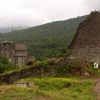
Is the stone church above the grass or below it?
above

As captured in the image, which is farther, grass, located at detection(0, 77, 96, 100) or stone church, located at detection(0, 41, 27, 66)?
stone church, located at detection(0, 41, 27, 66)

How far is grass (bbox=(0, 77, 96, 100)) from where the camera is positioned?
48.8 feet

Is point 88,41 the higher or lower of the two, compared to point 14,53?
lower

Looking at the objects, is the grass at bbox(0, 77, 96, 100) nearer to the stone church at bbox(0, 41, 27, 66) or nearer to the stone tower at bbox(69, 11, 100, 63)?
the stone tower at bbox(69, 11, 100, 63)

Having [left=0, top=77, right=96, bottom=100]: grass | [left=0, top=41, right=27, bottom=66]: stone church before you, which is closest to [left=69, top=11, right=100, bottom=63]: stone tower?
[left=0, top=77, right=96, bottom=100]: grass

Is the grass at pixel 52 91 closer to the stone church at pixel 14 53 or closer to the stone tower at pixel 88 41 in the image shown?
the stone tower at pixel 88 41

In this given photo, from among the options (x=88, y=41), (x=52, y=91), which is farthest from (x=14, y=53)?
(x=52, y=91)

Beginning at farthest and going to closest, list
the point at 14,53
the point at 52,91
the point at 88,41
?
1. the point at 14,53
2. the point at 88,41
3. the point at 52,91

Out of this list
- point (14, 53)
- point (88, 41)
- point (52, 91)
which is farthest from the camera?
point (14, 53)

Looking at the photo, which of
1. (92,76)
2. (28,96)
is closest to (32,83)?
(92,76)

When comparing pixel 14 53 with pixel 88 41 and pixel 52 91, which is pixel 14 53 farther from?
pixel 52 91

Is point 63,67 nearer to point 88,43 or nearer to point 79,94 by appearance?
point 88,43

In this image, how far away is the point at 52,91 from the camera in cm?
1852

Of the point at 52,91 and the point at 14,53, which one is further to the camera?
the point at 14,53
